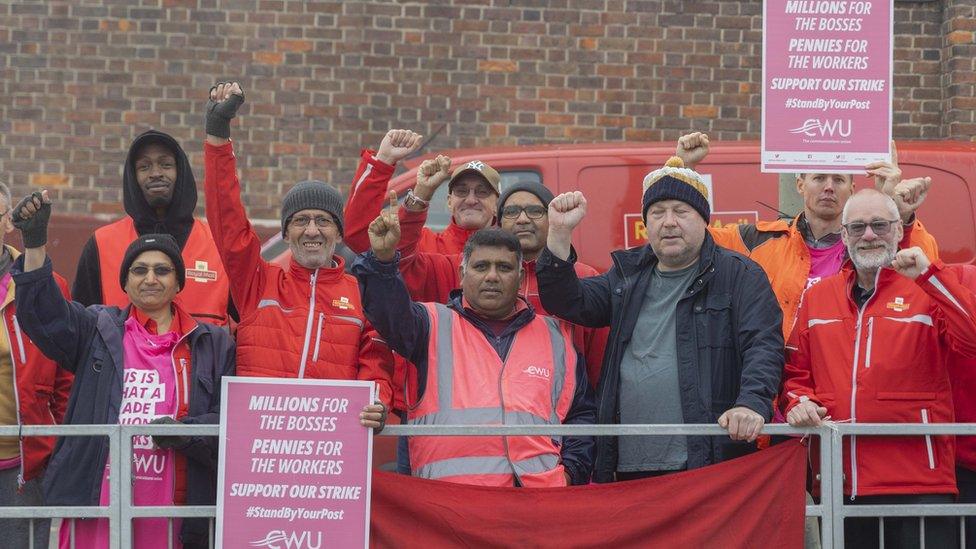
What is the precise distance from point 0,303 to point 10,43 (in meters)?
5.86

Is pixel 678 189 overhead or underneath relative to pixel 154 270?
overhead

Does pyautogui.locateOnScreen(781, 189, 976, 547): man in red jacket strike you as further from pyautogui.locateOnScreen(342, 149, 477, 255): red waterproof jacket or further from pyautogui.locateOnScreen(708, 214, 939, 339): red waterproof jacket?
pyautogui.locateOnScreen(342, 149, 477, 255): red waterproof jacket

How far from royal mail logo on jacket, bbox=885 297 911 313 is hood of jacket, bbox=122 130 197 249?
3.02 meters

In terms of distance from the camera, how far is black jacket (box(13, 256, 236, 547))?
527 cm

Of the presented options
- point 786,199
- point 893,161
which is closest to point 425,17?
point 786,199

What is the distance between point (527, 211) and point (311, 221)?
0.96 m

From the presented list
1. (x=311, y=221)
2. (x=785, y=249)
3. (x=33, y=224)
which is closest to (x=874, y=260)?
(x=785, y=249)

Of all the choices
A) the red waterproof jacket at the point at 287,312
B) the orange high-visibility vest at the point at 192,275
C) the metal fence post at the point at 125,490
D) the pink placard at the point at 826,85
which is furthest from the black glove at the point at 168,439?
the pink placard at the point at 826,85

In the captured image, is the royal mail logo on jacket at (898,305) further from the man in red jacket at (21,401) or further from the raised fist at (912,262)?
the man in red jacket at (21,401)

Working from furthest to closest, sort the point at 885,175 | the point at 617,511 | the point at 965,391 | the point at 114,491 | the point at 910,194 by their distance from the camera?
1. the point at 885,175
2. the point at 910,194
3. the point at 965,391
4. the point at 617,511
5. the point at 114,491

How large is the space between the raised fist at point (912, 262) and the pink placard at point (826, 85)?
1081 mm

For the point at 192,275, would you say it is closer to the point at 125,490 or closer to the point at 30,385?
the point at 30,385

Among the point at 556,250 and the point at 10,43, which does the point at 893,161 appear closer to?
the point at 556,250

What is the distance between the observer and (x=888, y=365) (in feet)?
17.7
